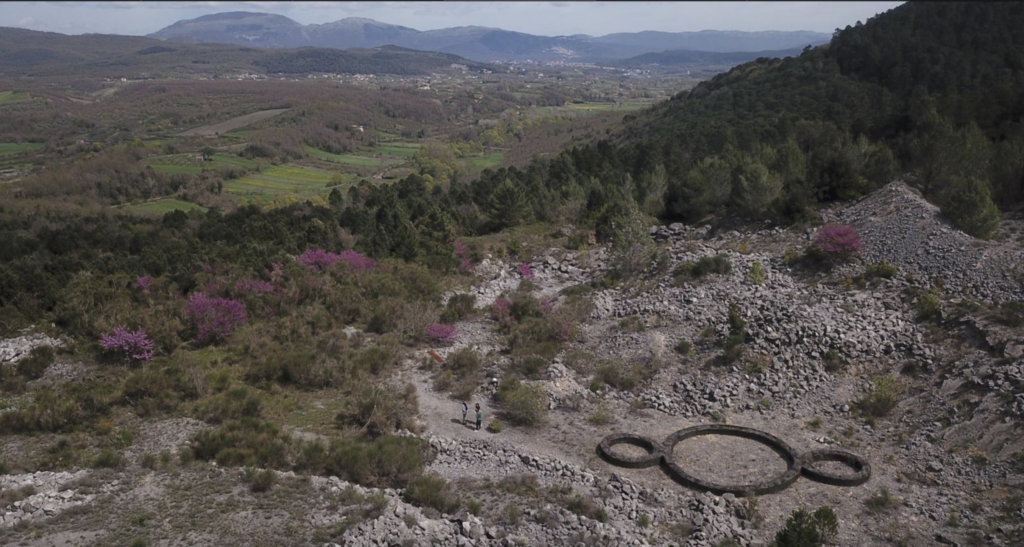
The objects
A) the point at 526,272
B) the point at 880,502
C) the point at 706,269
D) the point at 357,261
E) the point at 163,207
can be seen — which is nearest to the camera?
the point at 880,502

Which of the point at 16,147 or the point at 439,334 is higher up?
the point at 16,147

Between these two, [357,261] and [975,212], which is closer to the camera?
[975,212]

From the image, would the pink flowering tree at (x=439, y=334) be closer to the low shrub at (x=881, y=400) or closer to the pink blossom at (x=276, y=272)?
the pink blossom at (x=276, y=272)

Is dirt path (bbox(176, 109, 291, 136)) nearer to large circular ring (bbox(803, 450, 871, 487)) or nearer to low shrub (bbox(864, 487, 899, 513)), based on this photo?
large circular ring (bbox(803, 450, 871, 487))

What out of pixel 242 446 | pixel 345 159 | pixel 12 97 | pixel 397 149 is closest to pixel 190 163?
pixel 345 159

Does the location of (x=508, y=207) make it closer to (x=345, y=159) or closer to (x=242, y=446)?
(x=242, y=446)

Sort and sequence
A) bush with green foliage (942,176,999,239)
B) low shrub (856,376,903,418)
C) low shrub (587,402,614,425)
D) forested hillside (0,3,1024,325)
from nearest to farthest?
low shrub (856,376,903,418), low shrub (587,402,614,425), bush with green foliage (942,176,999,239), forested hillside (0,3,1024,325)

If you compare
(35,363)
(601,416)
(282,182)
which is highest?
(282,182)

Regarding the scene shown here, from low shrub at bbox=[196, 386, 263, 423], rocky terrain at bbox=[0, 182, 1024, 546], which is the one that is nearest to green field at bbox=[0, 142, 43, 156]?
rocky terrain at bbox=[0, 182, 1024, 546]
